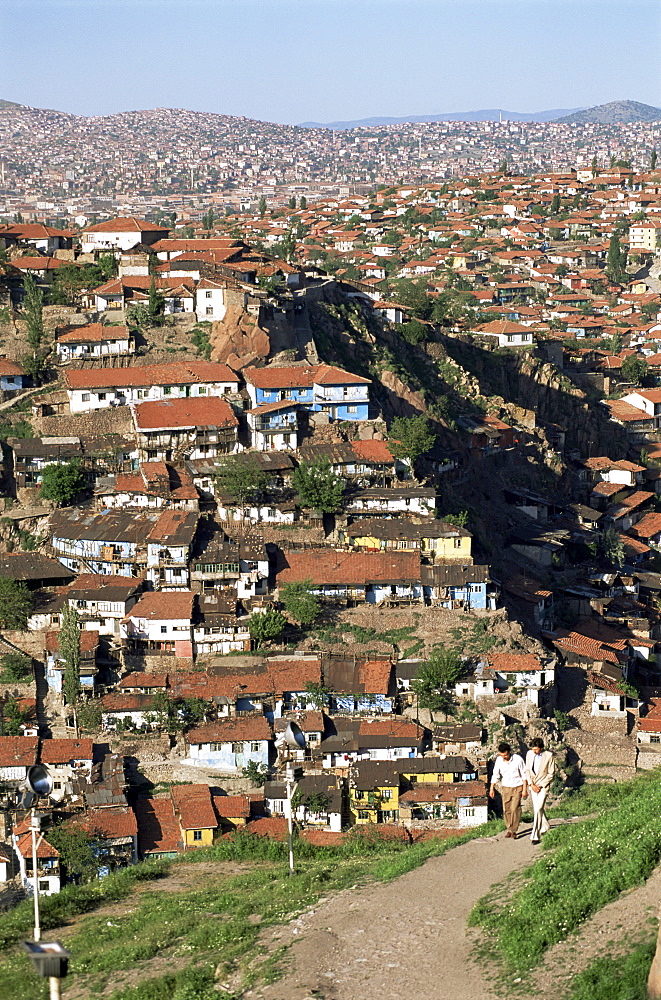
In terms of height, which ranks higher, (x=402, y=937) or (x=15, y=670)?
(x=402, y=937)

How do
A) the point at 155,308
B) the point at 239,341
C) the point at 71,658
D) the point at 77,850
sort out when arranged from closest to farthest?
the point at 77,850, the point at 71,658, the point at 239,341, the point at 155,308

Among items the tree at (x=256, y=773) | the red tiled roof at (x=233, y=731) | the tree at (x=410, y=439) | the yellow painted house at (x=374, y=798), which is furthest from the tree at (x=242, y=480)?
the yellow painted house at (x=374, y=798)

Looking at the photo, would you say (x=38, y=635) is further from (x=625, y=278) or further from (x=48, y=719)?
(x=625, y=278)

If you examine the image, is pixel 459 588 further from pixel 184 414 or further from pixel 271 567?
pixel 184 414

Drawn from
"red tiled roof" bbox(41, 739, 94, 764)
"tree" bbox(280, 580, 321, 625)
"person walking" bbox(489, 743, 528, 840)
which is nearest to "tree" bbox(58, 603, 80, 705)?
"red tiled roof" bbox(41, 739, 94, 764)

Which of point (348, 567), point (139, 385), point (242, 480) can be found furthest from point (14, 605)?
point (139, 385)

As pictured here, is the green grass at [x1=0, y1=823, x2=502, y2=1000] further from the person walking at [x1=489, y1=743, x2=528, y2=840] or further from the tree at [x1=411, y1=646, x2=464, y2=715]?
the tree at [x1=411, y1=646, x2=464, y2=715]
